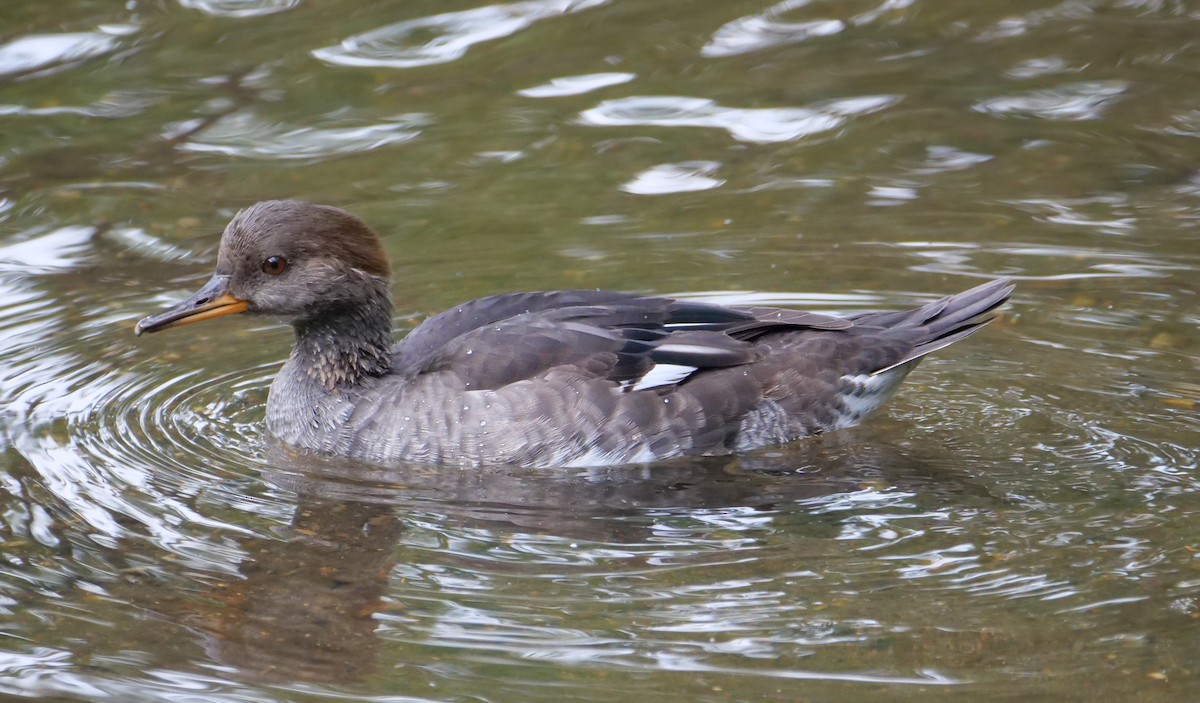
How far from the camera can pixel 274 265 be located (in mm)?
7402

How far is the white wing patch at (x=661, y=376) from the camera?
7.38 meters

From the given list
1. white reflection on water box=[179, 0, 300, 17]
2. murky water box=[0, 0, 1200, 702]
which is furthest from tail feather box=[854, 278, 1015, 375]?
white reflection on water box=[179, 0, 300, 17]

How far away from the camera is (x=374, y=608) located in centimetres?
584

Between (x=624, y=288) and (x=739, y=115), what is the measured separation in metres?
2.69

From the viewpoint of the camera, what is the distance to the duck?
7.28m

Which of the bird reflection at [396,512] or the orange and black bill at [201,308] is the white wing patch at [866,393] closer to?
the bird reflection at [396,512]

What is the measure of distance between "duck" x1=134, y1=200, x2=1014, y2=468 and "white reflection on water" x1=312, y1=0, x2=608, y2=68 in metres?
4.83

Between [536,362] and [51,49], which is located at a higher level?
[51,49]

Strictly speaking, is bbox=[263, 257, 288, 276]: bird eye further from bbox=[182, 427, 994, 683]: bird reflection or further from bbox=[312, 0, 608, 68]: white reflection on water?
bbox=[312, 0, 608, 68]: white reflection on water

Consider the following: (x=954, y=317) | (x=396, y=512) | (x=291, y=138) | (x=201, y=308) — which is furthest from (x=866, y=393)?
(x=291, y=138)

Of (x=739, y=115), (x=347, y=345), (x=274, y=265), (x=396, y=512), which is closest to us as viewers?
(x=396, y=512)

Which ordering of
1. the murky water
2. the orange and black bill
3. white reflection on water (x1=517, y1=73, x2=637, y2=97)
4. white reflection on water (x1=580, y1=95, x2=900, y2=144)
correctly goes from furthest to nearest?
white reflection on water (x1=517, y1=73, x2=637, y2=97), white reflection on water (x1=580, y1=95, x2=900, y2=144), the orange and black bill, the murky water

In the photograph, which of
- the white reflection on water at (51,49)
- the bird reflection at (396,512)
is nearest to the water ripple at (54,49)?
the white reflection on water at (51,49)

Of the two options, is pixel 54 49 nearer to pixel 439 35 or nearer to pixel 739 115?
pixel 439 35
